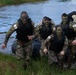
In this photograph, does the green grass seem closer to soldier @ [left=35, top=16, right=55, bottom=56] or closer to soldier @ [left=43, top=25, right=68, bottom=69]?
soldier @ [left=43, top=25, right=68, bottom=69]

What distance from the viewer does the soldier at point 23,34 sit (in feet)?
29.5

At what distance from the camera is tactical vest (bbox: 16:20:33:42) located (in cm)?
902

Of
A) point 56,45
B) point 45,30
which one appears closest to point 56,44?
point 56,45

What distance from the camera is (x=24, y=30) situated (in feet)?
A: 29.8

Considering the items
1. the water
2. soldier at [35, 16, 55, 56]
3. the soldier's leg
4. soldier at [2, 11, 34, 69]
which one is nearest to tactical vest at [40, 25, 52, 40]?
soldier at [35, 16, 55, 56]

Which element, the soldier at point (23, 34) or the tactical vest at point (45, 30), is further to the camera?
the tactical vest at point (45, 30)

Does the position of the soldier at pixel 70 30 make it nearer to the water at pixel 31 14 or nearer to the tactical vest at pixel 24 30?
the tactical vest at pixel 24 30

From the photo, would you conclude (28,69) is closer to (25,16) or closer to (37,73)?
(37,73)

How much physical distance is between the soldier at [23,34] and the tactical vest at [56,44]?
612 mm

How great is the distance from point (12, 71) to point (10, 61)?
49.1 inches

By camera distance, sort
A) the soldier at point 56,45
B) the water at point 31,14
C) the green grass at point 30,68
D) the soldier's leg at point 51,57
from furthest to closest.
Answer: the water at point 31,14 < the soldier's leg at point 51,57 < the soldier at point 56,45 < the green grass at point 30,68

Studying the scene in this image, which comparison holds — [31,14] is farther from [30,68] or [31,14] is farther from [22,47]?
[30,68]

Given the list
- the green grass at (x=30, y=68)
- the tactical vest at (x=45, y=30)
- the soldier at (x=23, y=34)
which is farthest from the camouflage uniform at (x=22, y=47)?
the tactical vest at (x=45, y=30)

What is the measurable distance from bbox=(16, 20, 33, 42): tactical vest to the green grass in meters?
0.65
